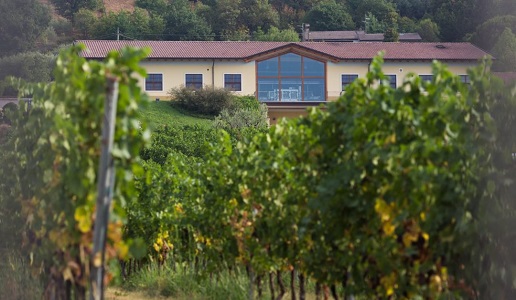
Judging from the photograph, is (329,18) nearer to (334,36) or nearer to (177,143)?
(334,36)

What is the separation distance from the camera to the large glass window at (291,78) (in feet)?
148

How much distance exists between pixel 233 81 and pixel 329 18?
41.7m

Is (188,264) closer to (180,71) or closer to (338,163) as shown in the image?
(338,163)

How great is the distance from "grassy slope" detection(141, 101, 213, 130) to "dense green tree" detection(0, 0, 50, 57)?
16694mm

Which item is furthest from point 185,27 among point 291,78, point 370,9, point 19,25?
point 291,78

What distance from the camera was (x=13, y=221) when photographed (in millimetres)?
9711

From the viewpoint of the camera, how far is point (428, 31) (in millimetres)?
76375

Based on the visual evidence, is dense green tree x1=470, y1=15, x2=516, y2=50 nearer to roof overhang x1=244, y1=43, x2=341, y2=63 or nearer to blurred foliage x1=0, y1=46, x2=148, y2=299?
roof overhang x1=244, y1=43, x2=341, y2=63

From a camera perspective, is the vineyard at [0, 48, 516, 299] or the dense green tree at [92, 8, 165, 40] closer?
the vineyard at [0, 48, 516, 299]

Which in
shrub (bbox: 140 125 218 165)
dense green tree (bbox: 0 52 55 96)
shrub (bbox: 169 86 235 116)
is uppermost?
dense green tree (bbox: 0 52 55 96)

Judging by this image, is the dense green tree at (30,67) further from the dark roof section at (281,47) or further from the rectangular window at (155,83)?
the rectangular window at (155,83)

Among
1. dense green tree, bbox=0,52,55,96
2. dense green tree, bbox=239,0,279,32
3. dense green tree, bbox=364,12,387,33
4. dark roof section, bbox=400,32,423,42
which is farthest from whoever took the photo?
dense green tree, bbox=239,0,279,32

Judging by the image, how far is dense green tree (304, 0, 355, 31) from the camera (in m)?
86.2

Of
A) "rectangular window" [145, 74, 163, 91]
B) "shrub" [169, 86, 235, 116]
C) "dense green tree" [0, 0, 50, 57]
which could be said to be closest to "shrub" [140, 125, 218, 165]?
"shrub" [169, 86, 235, 116]
